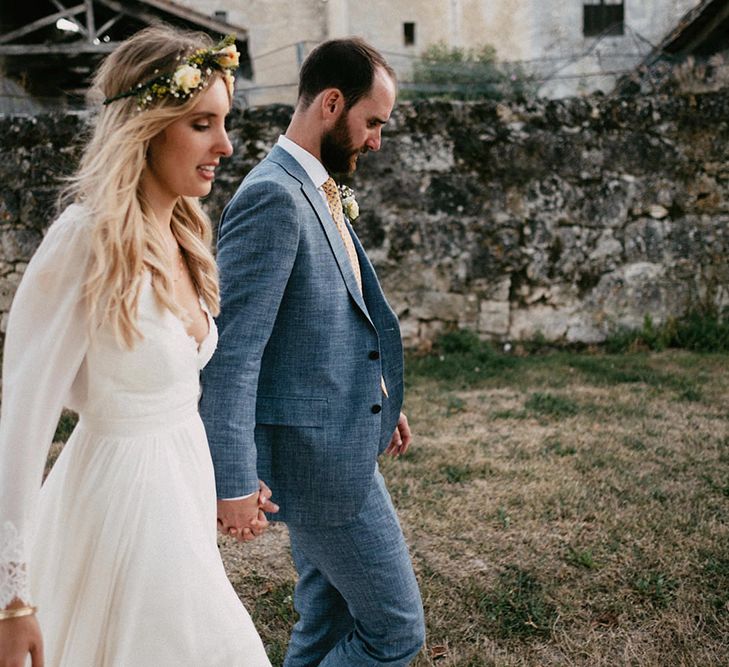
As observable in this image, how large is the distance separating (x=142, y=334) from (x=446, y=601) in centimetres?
218

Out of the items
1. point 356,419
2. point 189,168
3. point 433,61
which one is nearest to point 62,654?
point 356,419

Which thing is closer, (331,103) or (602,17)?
(331,103)

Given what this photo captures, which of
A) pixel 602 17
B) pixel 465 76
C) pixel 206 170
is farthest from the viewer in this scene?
pixel 602 17

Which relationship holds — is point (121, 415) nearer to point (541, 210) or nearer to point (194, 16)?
point (541, 210)

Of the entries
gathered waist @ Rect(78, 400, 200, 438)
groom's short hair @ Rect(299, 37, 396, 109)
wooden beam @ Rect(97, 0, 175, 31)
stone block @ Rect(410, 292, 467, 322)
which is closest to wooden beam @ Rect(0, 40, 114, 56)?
wooden beam @ Rect(97, 0, 175, 31)

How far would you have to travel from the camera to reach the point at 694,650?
9.27 feet

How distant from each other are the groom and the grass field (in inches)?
39.1

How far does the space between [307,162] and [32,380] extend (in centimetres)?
104

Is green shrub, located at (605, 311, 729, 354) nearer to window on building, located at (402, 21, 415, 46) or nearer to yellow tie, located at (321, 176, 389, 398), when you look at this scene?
yellow tie, located at (321, 176, 389, 398)

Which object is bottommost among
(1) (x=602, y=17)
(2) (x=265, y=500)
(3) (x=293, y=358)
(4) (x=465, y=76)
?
(2) (x=265, y=500)

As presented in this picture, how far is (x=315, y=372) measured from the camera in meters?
2.03

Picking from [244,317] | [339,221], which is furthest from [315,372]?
[339,221]

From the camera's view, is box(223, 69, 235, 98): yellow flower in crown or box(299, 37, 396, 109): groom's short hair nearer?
box(223, 69, 235, 98): yellow flower in crown

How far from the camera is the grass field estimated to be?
9.71 ft
